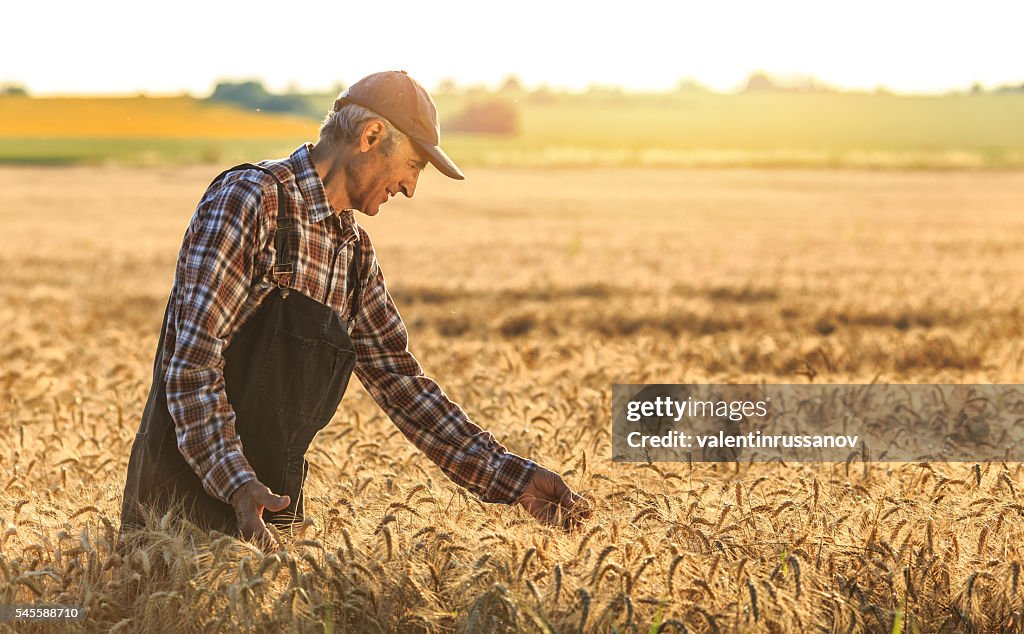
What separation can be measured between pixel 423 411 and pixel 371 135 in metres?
1.18

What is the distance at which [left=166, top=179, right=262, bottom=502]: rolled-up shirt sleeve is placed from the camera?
165 inches

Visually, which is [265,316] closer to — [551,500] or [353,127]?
[353,127]

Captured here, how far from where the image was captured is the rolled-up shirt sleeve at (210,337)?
13.8 feet

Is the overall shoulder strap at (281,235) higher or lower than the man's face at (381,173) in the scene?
lower

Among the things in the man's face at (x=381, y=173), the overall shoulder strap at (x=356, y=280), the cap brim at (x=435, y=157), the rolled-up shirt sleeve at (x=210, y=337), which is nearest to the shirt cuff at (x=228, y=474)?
the rolled-up shirt sleeve at (x=210, y=337)

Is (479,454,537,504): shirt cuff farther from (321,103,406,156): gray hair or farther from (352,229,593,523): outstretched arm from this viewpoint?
(321,103,406,156): gray hair

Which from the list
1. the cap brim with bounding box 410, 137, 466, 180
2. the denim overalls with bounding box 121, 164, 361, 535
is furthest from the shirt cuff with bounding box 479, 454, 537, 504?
the cap brim with bounding box 410, 137, 466, 180

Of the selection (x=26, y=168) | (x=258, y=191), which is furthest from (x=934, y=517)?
(x=26, y=168)

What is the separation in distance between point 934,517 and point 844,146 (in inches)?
Result: 3411

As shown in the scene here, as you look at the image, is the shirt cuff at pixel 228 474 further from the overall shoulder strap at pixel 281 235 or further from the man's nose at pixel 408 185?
the man's nose at pixel 408 185

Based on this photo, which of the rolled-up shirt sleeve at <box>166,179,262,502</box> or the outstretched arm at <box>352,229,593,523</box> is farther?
the outstretched arm at <box>352,229,593,523</box>

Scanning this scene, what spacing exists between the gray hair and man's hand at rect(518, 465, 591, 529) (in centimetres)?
139

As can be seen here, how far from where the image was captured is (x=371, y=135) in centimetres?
443

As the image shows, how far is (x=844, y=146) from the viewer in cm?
8800
